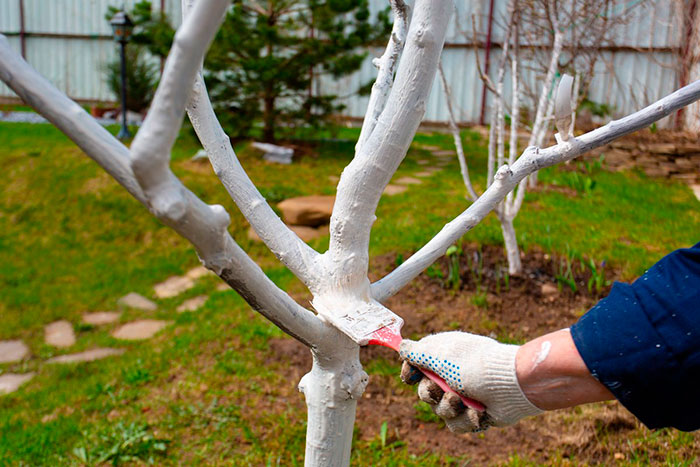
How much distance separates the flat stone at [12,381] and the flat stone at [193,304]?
1.04 m

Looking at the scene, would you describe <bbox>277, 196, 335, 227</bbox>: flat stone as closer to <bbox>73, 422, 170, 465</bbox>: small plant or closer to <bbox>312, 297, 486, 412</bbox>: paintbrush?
<bbox>73, 422, 170, 465</bbox>: small plant

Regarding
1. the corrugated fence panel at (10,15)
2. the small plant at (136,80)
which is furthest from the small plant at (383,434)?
the corrugated fence panel at (10,15)

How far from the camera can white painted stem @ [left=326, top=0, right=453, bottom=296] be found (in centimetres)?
130

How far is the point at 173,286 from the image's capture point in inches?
187

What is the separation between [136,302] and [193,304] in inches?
18.7

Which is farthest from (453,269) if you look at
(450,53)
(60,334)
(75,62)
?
(75,62)

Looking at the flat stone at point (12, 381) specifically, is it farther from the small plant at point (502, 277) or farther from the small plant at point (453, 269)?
the small plant at point (502, 277)

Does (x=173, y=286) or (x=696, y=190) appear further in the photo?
(x=696, y=190)

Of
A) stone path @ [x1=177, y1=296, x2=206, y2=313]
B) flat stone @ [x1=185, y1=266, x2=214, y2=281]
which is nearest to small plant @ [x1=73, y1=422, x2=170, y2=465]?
stone path @ [x1=177, y1=296, x2=206, y2=313]

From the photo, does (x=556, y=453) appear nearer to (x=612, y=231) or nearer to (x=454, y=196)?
(x=612, y=231)

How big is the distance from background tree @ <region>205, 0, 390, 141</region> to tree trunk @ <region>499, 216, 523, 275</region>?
12.7ft

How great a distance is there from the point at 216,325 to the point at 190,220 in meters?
2.91

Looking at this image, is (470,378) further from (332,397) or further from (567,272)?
(567,272)

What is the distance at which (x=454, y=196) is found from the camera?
18.2 ft
